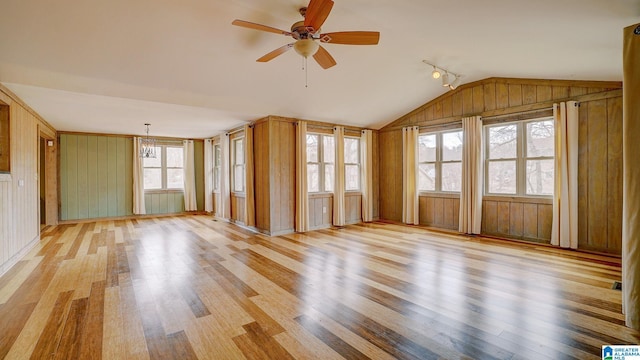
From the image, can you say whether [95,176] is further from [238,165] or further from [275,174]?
[275,174]

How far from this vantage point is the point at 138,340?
6.82ft

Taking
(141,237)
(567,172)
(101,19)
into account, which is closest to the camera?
(101,19)

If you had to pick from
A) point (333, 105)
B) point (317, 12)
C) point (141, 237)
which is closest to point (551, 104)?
point (333, 105)

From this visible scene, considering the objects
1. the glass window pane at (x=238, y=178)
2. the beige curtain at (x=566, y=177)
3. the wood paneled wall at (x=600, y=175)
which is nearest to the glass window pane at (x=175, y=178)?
the glass window pane at (x=238, y=178)

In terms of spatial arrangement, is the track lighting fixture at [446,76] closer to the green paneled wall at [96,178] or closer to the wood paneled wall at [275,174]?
the wood paneled wall at [275,174]

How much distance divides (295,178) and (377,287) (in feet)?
11.6

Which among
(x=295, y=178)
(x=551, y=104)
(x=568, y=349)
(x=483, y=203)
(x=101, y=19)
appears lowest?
(x=568, y=349)

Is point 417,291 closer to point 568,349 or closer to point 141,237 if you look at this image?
point 568,349

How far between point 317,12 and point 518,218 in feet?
16.9

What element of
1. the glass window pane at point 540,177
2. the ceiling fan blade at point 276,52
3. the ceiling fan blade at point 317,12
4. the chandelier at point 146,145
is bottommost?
the glass window pane at point 540,177

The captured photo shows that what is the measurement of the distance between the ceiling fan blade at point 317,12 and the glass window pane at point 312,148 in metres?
3.94

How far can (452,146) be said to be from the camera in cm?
627

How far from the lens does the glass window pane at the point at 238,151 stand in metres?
7.09

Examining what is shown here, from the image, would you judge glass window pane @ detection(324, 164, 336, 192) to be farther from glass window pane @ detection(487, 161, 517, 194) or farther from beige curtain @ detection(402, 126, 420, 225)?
glass window pane @ detection(487, 161, 517, 194)
